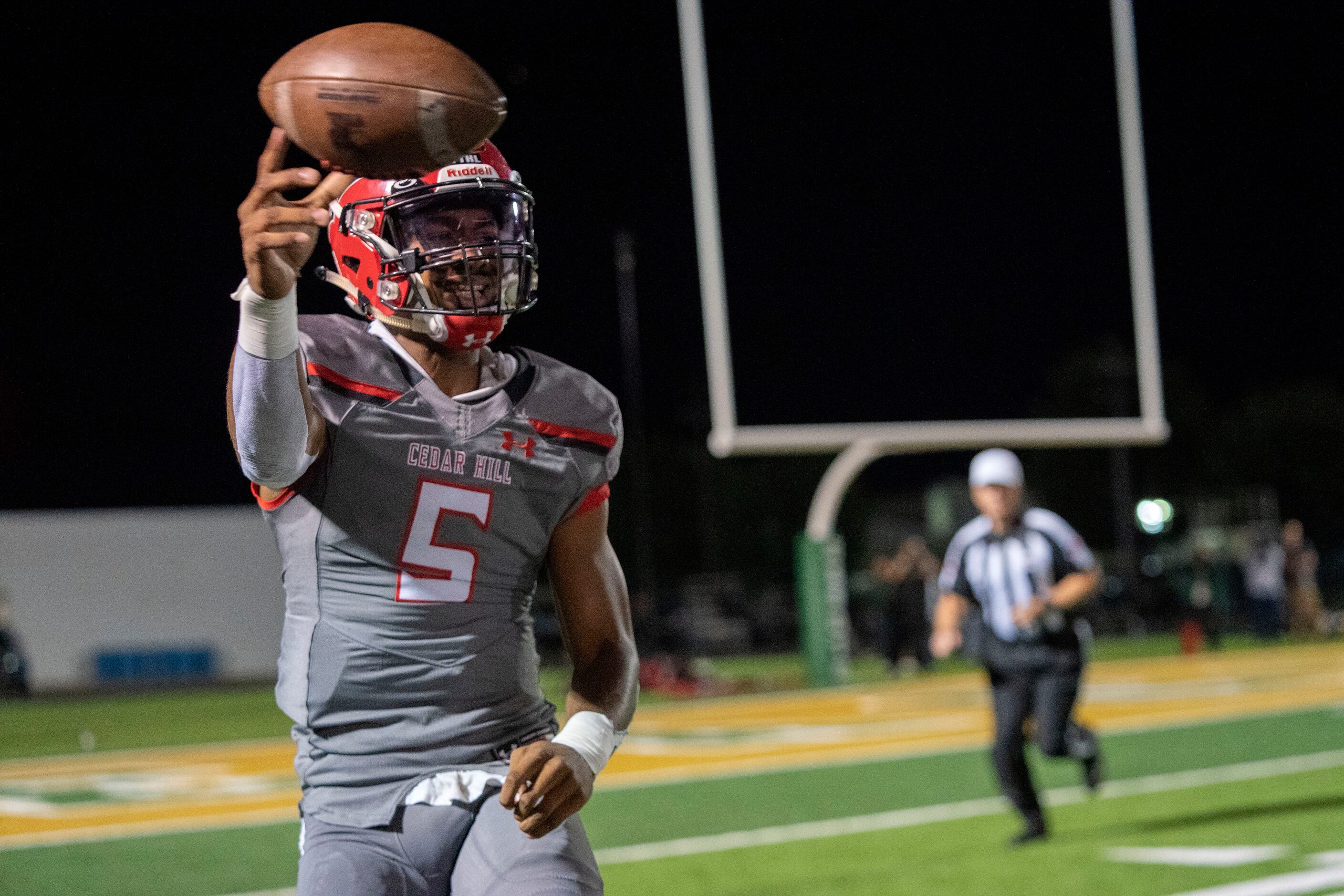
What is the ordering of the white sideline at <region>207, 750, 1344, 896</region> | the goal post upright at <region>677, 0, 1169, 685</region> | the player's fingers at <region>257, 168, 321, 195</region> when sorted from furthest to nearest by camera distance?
the goal post upright at <region>677, 0, 1169, 685</region>
the white sideline at <region>207, 750, 1344, 896</region>
the player's fingers at <region>257, 168, 321, 195</region>

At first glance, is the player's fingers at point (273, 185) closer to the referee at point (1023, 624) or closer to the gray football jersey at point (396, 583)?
the gray football jersey at point (396, 583)

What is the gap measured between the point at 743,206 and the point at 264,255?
12.3 m

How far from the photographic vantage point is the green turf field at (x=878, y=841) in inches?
259

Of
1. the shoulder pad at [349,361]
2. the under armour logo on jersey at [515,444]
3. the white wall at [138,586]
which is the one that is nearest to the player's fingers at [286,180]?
the shoulder pad at [349,361]

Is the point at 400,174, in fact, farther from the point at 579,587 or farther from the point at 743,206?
the point at 743,206

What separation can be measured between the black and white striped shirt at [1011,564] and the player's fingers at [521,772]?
17.6ft

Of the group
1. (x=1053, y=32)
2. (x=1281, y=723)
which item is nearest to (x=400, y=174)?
(x=1281, y=723)

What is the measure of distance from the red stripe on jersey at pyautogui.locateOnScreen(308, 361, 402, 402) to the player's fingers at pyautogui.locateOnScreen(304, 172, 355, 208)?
0.33 meters

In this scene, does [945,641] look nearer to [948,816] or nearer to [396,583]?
[948,816]

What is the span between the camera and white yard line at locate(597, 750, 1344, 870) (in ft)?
24.5

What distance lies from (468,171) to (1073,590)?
17.4 ft

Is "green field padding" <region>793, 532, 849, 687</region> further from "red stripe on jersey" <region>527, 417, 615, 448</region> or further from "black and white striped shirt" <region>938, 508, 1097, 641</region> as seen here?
"red stripe on jersey" <region>527, 417, 615, 448</region>

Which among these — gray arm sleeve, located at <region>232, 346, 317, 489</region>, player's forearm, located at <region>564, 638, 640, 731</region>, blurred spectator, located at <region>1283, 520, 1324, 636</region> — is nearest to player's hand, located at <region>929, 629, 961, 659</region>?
player's forearm, located at <region>564, 638, 640, 731</region>

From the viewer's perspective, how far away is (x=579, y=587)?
284 centimetres
